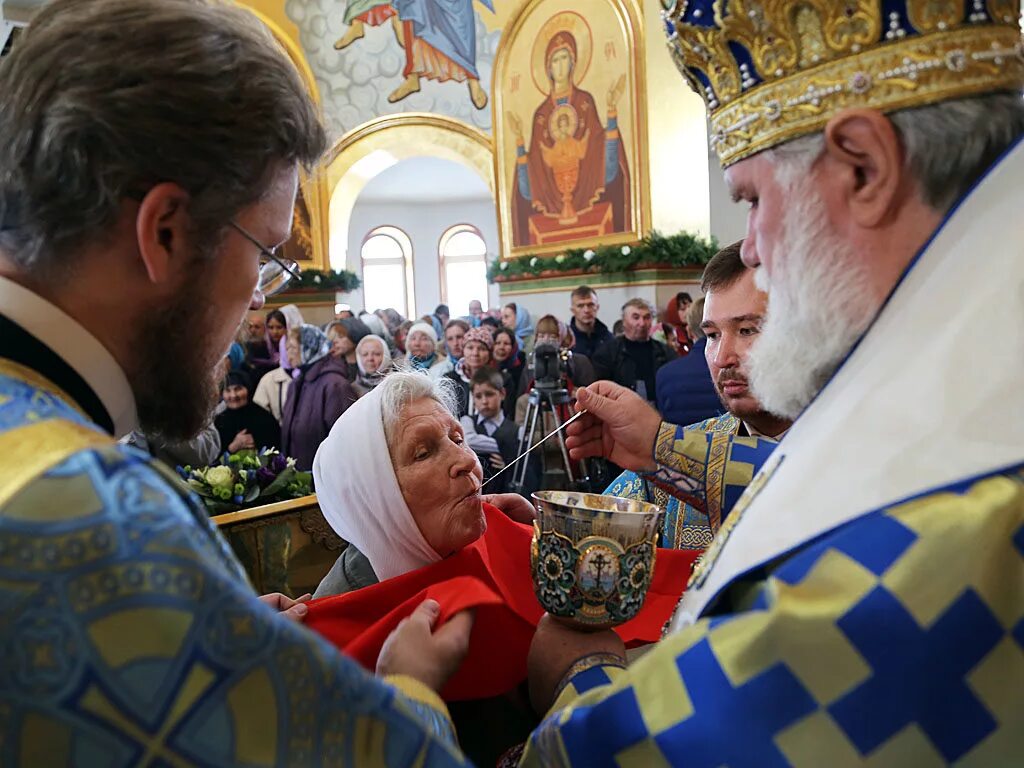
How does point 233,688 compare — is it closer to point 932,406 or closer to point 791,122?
point 932,406

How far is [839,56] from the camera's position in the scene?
3.77ft

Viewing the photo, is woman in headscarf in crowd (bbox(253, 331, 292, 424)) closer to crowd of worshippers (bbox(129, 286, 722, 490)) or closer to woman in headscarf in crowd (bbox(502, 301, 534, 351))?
crowd of worshippers (bbox(129, 286, 722, 490))

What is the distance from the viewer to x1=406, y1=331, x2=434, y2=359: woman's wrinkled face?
765 centimetres

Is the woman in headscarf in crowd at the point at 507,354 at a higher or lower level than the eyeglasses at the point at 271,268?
lower

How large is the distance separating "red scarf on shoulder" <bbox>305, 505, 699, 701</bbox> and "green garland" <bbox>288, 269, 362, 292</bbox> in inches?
491

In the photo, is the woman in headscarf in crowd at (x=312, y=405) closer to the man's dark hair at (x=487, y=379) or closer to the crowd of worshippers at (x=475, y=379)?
the crowd of worshippers at (x=475, y=379)

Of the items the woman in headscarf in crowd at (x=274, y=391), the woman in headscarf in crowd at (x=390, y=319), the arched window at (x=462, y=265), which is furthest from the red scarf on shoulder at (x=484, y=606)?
the arched window at (x=462, y=265)

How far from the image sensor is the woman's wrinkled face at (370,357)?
6.23m

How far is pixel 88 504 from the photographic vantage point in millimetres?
812

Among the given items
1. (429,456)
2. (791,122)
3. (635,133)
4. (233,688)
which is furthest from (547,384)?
(635,133)

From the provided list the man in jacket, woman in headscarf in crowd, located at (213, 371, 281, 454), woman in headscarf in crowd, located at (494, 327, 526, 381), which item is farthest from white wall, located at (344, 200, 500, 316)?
woman in headscarf in crowd, located at (213, 371, 281, 454)

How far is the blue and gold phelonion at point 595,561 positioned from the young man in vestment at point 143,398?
8.5 inches

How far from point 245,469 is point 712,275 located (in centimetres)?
285

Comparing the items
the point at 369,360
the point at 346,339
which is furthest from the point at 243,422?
the point at 346,339
